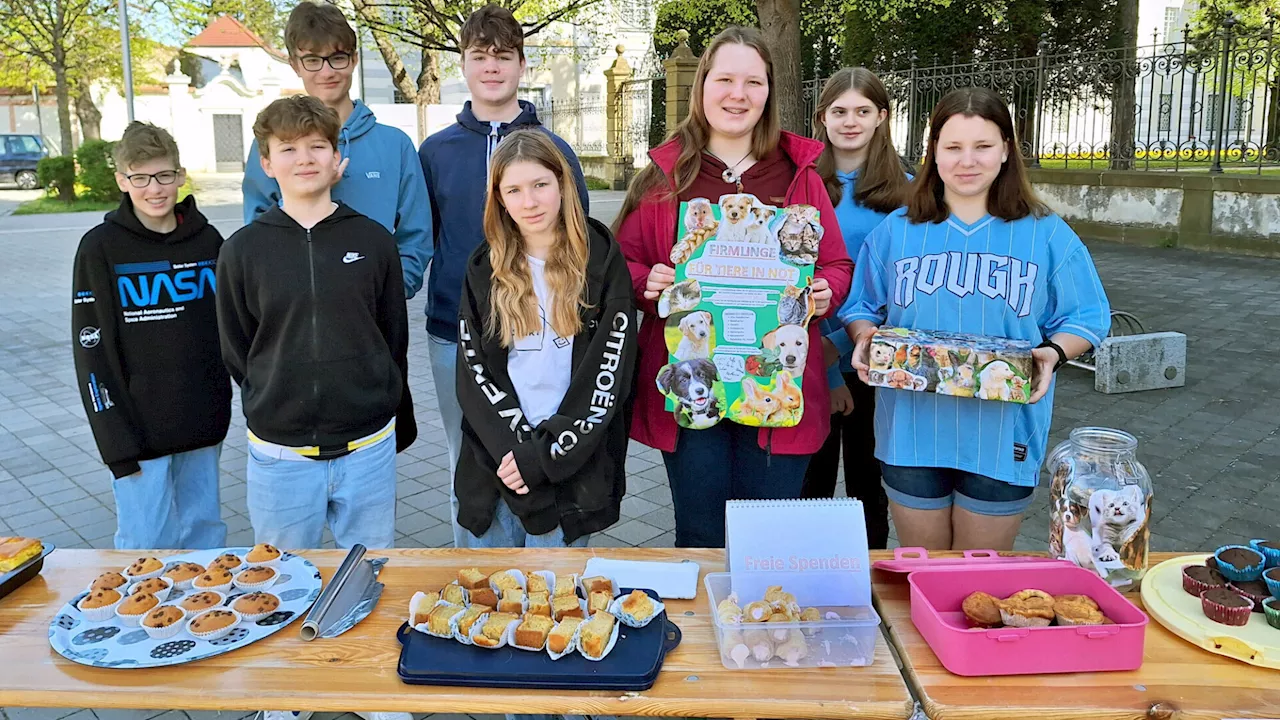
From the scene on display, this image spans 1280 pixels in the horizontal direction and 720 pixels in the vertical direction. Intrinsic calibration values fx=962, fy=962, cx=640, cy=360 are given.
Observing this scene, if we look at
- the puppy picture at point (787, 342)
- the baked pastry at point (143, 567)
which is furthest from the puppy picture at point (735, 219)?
the baked pastry at point (143, 567)

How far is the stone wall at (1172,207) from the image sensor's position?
495 inches

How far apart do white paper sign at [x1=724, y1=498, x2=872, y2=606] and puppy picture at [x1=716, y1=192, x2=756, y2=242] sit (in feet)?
2.87

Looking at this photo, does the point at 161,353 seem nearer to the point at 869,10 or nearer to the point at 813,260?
the point at 813,260

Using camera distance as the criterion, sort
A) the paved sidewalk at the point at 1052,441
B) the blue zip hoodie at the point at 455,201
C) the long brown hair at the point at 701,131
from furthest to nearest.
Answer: the paved sidewalk at the point at 1052,441 < the blue zip hoodie at the point at 455,201 < the long brown hair at the point at 701,131

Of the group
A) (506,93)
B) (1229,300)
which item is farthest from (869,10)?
(506,93)

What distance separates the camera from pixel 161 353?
3.32 meters

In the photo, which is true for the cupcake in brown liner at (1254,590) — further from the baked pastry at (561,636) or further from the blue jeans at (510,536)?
the blue jeans at (510,536)

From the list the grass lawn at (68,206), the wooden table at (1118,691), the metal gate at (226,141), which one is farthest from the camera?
the metal gate at (226,141)

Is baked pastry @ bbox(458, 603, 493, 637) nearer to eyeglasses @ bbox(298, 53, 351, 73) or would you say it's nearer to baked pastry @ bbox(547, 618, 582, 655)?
baked pastry @ bbox(547, 618, 582, 655)

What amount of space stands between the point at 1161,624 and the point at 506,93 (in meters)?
2.56

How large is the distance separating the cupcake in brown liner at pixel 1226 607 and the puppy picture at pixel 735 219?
1415 mm

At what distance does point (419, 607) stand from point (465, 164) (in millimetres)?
1842

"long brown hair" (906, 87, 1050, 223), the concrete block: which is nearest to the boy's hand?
"long brown hair" (906, 87, 1050, 223)

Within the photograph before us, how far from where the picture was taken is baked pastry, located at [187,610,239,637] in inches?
79.6
